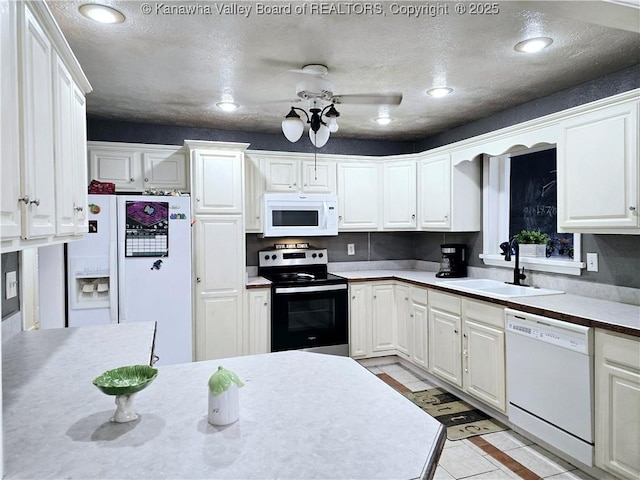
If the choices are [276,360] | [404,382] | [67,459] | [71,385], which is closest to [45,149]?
[71,385]

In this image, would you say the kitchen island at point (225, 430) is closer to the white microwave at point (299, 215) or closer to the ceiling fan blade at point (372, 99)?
the ceiling fan blade at point (372, 99)

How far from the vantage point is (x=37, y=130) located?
1.28m

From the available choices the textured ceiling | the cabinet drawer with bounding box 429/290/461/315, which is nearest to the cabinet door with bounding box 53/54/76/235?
the textured ceiling

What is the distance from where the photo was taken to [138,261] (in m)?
3.28

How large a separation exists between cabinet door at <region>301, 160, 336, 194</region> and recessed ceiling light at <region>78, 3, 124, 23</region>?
2.45m

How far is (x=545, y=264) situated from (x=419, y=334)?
122cm

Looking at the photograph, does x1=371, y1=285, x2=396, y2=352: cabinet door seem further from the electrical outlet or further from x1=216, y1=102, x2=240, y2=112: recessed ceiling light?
the electrical outlet

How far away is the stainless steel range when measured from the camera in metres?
3.87

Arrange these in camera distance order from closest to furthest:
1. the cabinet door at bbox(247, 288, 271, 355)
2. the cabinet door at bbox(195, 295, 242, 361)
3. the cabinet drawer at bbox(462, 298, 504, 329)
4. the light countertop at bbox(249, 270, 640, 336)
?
the light countertop at bbox(249, 270, 640, 336) < the cabinet drawer at bbox(462, 298, 504, 329) < the cabinet door at bbox(195, 295, 242, 361) < the cabinet door at bbox(247, 288, 271, 355)

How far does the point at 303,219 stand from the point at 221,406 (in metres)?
3.18

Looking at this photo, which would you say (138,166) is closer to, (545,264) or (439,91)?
(439,91)

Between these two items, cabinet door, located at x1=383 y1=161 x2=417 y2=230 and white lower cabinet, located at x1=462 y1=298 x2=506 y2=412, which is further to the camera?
Answer: cabinet door, located at x1=383 y1=161 x2=417 y2=230

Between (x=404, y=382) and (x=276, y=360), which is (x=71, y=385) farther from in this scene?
(x=404, y=382)

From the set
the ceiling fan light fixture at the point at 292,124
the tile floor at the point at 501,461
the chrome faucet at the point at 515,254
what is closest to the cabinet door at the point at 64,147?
the ceiling fan light fixture at the point at 292,124
